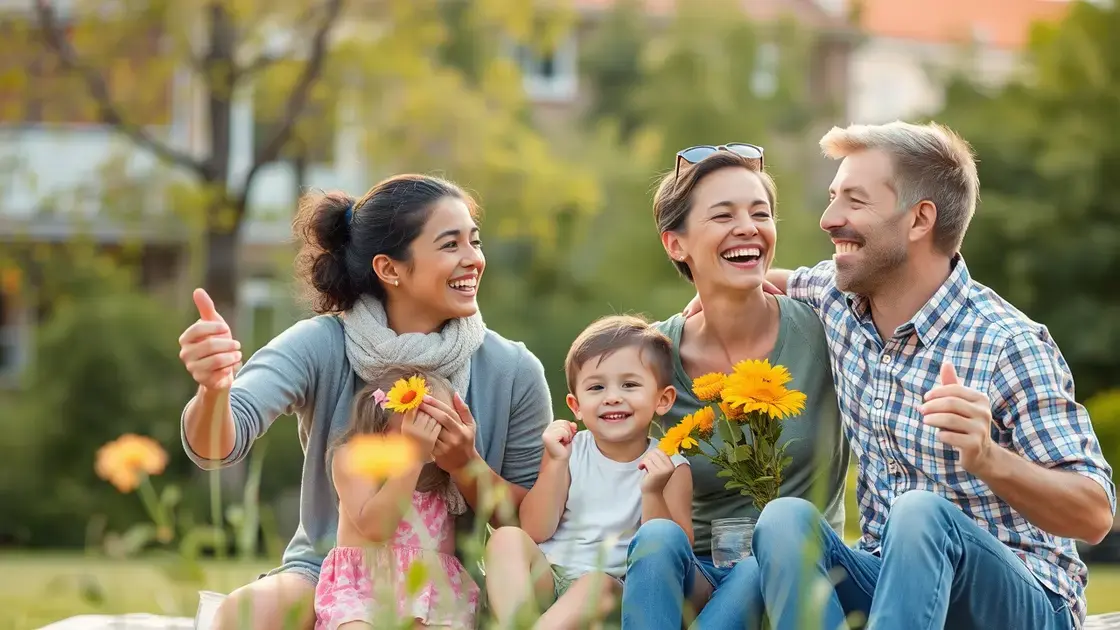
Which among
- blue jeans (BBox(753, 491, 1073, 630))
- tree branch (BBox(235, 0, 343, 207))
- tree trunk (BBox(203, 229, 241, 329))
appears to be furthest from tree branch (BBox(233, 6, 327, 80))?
blue jeans (BBox(753, 491, 1073, 630))

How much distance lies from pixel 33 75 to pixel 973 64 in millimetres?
9945

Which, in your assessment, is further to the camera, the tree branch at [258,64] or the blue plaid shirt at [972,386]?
the tree branch at [258,64]

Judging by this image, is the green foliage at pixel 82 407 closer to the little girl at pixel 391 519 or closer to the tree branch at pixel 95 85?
the tree branch at pixel 95 85

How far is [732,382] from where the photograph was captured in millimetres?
2795

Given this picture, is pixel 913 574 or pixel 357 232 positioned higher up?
pixel 357 232

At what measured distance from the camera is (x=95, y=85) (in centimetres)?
1208

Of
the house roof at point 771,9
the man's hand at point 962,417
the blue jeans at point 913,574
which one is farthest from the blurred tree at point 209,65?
the man's hand at point 962,417

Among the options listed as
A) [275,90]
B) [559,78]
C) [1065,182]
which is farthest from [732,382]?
[559,78]

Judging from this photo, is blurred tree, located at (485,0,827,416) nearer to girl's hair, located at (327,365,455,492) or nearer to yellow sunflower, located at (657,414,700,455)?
girl's hair, located at (327,365,455,492)

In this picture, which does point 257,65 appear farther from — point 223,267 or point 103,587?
point 103,587

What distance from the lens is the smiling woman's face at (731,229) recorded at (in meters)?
3.26

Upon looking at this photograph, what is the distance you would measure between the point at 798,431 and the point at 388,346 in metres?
1.00

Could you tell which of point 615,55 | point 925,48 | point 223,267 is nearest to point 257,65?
point 223,267

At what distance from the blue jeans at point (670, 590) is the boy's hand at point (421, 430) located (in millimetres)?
510
